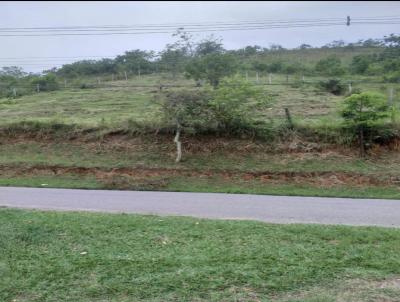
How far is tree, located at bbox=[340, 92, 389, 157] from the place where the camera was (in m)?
14.9

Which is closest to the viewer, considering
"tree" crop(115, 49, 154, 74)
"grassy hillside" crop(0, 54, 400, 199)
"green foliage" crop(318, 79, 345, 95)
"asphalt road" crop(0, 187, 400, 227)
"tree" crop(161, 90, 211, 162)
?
"asphalt road" crop(0, 187, 400, 227)

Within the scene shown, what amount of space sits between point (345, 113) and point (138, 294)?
42.5 ft

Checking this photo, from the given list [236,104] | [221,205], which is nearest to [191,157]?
[236,104]

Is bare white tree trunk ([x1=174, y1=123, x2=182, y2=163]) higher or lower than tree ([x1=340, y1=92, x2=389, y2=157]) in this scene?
lower

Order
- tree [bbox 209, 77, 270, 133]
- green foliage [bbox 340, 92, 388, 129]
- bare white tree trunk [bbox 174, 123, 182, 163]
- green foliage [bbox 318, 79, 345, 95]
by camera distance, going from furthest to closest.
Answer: green foliage [bbox 318, 79, 345, 95]
tree [bbox 209, 77, 270, 133]
bare white tree trunk [bbox 174, 123, 182, 163]
green foliage [bbox 340, 92, 388, 129]

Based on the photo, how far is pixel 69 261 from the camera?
5.59 m

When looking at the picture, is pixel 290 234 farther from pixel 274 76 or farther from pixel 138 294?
pixel 274 76

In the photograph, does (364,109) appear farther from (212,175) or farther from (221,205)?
(221,205)

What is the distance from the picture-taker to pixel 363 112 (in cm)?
1547

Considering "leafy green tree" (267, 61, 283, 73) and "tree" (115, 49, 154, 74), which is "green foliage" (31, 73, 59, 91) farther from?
"leafy green tree" (267, 61, 283, 73)

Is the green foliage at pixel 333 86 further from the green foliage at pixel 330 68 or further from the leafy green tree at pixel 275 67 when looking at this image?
the leafy green tree at pixel 275 67

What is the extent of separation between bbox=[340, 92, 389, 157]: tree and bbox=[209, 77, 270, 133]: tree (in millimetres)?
2964

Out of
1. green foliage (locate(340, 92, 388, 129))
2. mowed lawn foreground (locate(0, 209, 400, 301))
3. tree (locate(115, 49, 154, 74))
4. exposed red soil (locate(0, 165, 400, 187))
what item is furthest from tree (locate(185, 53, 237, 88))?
mowed lawn foreground (locate(0, 209, 400, 301))

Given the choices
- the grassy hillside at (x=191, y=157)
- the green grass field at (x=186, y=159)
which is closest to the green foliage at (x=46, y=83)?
the green grass field at (x=186, y=159)
